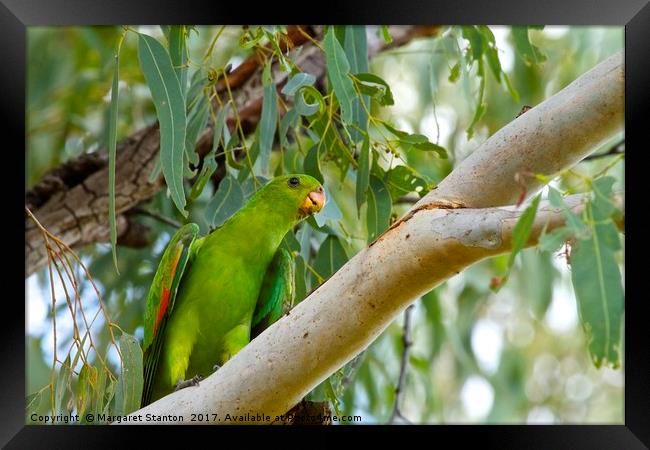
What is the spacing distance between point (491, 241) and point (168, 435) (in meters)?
0.54

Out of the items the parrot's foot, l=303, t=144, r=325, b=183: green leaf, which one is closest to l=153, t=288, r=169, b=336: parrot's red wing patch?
the parrot's foot

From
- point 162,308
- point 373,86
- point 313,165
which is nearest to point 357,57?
point 373,86

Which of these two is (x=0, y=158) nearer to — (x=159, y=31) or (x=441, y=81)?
(x=159, y=31)

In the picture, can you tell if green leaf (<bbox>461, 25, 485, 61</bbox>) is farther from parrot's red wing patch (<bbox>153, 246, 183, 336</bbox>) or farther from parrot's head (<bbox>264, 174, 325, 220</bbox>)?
parrot's red wing patch (<bbox>153, 246, 183, 336</bbox>)

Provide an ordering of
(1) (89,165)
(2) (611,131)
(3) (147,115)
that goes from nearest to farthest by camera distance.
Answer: (2) (611,131), (1) (89,165), (3) (147,115)

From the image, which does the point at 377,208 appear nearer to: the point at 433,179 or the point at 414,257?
the point at 414,257

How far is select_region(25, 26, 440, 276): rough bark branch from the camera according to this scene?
5.48 ft

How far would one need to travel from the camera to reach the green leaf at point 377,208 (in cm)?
125

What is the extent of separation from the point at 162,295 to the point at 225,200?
202 millimetres

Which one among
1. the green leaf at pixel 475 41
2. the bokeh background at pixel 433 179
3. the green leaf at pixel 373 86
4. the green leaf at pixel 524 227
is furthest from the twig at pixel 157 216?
the green leaf at pixel 524 227

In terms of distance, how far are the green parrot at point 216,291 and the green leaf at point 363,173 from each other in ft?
0.46

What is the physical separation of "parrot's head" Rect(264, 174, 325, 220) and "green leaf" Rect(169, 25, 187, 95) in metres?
0.24
